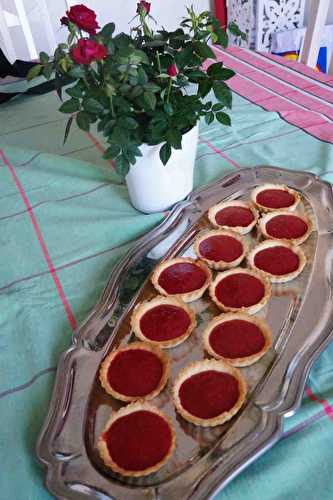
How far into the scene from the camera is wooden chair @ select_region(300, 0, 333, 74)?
61.7 inches

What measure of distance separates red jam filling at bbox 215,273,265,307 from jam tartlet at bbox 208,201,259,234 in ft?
0.43

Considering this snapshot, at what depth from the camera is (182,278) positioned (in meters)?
0.76

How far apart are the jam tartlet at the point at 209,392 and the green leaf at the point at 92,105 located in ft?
1.47

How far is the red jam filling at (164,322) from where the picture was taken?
67 centimetres

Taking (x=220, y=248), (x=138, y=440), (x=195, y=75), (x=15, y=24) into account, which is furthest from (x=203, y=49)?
(x=15, y=24)

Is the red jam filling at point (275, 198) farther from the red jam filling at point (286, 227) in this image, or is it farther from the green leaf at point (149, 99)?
the green leaf at point (149, 99)

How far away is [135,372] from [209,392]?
0.37 feet

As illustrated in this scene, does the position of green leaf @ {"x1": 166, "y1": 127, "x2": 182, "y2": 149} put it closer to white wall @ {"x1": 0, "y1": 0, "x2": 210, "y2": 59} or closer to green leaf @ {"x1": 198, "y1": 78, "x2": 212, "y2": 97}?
green leaf @ {"x1": 198, "y1": 78, "x2": 212, "y2": 97}

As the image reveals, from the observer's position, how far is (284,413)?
53cm

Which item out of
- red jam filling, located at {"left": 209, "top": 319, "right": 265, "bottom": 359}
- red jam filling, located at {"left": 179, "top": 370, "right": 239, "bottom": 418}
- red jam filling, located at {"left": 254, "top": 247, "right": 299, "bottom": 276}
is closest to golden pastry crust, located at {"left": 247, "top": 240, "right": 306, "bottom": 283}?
red jam filling, located at {"left": 254, "top": 247, "right": 299, "bottom": 276}

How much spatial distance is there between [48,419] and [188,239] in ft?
1.46


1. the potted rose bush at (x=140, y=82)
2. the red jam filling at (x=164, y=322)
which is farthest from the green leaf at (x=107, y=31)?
the red jam filling at (x=164, y=322)

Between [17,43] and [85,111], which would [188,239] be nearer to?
[85,111]

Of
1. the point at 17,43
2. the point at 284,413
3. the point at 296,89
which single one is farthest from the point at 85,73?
the point at 17,43
